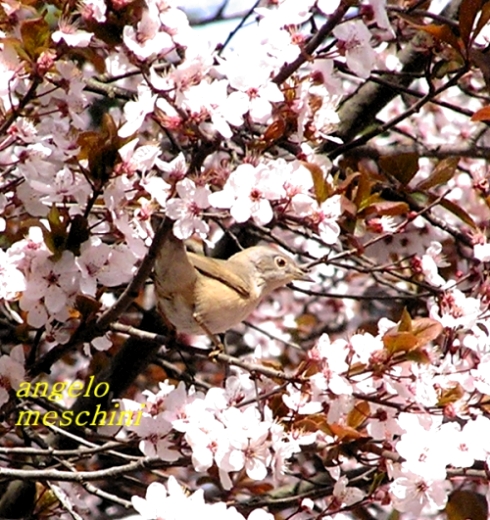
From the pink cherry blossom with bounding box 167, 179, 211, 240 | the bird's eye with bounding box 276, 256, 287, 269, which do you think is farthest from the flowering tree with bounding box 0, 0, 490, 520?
the bird's eye with bounding box 276, 256, 287, 269

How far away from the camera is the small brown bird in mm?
3250

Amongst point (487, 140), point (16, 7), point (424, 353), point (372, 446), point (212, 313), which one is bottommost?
point (372, 446)

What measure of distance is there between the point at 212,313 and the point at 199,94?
1.25 m

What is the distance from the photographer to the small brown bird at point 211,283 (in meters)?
3.25

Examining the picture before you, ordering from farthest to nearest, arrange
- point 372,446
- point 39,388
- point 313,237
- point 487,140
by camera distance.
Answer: point 487,140, point 39,388, point 313,237, point 372,446

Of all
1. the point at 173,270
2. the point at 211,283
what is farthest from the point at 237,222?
the point at 211,283

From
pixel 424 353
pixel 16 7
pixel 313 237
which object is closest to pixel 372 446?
pixel 424 353

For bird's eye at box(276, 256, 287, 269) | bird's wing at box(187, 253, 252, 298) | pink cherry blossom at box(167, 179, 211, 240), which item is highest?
bird's eye at box(276, 256, 287, 269)

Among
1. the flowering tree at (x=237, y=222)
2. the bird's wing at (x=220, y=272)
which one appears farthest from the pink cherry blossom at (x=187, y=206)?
the bird's wing at (x=220, y=272)

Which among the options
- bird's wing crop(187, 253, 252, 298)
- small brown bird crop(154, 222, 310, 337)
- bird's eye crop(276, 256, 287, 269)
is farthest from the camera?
bird's eye crop(276, 256, 287, 269)

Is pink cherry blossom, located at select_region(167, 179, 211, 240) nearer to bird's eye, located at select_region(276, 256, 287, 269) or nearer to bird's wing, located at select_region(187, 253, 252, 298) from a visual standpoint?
bird's wing, located at select_region(187, 253, 252, 298)

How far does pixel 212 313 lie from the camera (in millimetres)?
3455

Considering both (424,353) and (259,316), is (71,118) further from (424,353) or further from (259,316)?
(259,316)

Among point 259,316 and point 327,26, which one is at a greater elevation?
point 259,316
